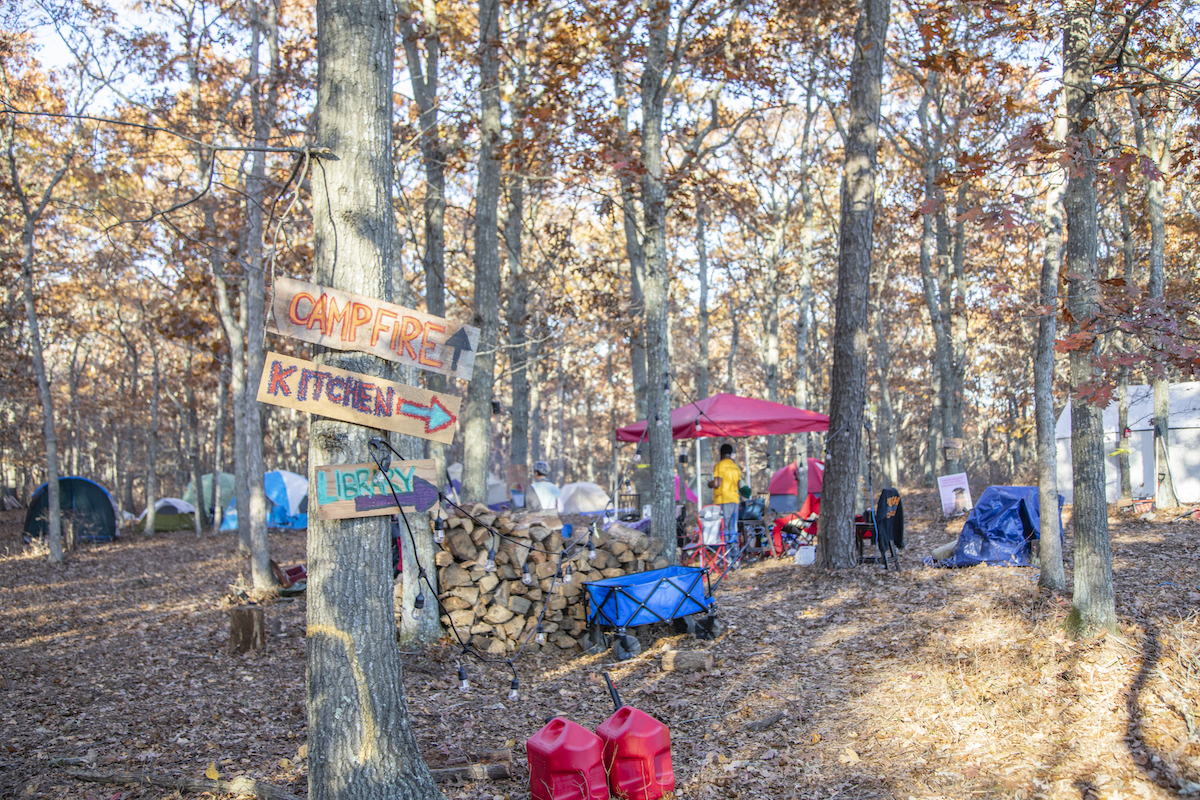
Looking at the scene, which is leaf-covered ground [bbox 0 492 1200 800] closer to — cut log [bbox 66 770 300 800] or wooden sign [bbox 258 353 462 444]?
cut log [bbox 66 770 300 800]

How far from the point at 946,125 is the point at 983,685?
14318 mm

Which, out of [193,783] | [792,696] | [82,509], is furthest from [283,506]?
[792,696]

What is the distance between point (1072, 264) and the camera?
225 inches

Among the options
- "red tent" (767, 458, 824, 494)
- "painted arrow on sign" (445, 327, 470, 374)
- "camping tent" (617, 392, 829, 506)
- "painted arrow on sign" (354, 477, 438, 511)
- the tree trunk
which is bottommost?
"red tent" (767, 458, 824, 494)

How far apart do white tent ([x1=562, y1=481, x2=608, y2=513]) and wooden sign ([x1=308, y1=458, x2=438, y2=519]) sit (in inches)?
652

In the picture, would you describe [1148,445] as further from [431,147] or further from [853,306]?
[431,147]

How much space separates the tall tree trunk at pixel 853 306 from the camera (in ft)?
29.6

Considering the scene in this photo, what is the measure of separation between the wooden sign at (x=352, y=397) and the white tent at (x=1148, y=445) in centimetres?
1215

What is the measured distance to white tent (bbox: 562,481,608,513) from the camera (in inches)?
798

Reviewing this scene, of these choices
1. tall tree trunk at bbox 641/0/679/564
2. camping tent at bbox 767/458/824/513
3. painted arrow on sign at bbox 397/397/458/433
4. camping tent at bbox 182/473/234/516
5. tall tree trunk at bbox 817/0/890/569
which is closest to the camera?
painted arrow on sign at bbox 397/397/458/433

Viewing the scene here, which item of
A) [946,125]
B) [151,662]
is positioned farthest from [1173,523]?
[151,662]

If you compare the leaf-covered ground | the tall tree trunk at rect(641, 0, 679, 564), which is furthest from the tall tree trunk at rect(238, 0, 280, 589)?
the tall tree trunk at rect(641, 0, 679, 564)

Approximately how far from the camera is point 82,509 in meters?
17.1

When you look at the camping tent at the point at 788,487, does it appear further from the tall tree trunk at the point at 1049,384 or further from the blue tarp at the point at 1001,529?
the tall tree trunk at the point at 1049,384
